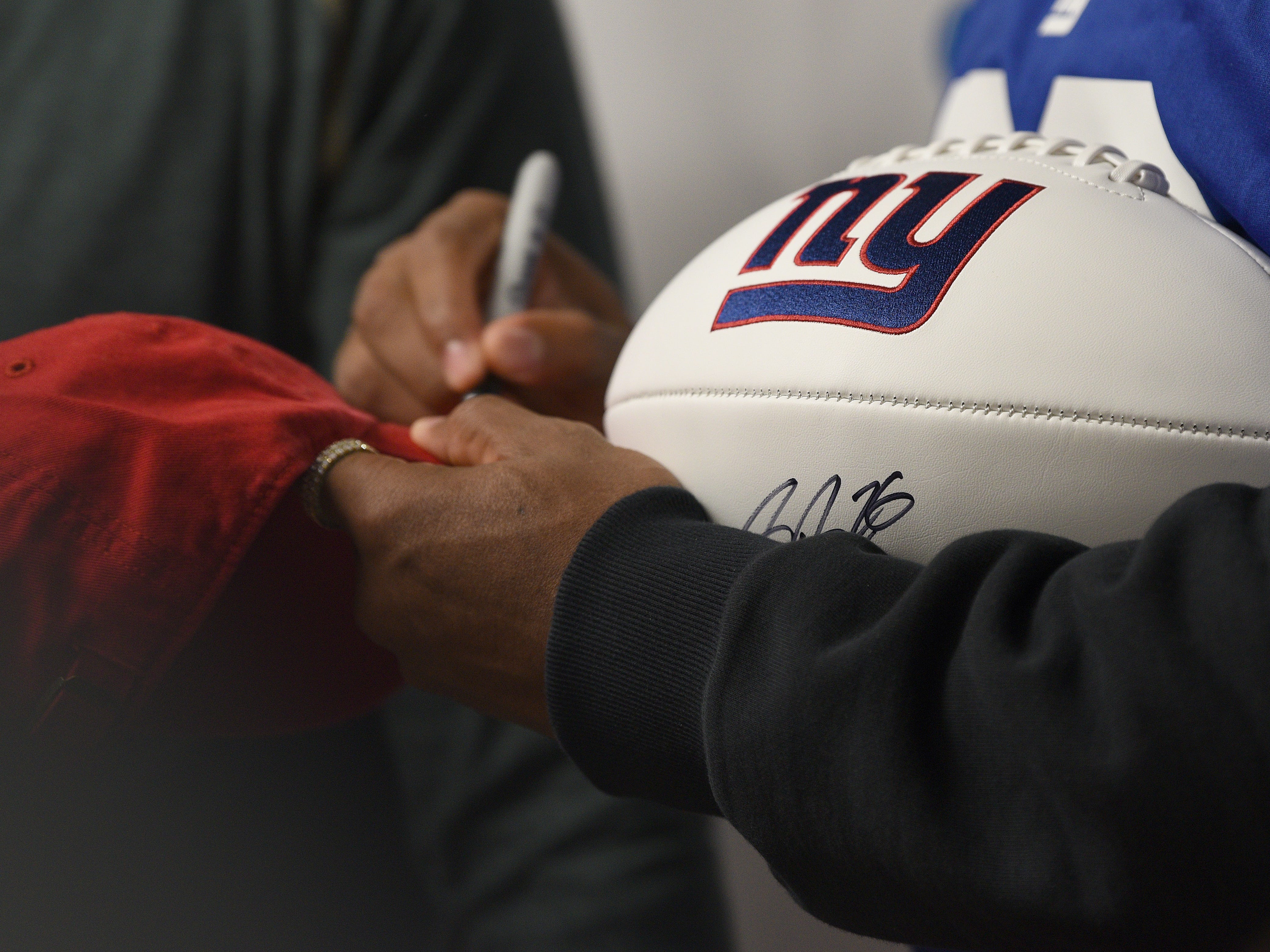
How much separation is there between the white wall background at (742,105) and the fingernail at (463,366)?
72 cm

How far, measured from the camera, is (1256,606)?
0.73 feet

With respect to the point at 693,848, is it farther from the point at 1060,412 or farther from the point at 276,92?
the point at 276,92

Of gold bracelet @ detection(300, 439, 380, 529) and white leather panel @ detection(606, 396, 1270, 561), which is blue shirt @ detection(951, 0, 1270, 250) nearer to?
white leather panel @ detection(606, 396, 1270, 561)

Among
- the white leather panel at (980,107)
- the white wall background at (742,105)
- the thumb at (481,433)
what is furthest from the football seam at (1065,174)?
the white wall background at (742,105)

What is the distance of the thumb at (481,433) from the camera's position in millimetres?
404

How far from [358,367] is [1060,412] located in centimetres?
42

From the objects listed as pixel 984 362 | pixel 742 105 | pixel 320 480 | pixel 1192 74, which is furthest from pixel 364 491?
pixel 742 105

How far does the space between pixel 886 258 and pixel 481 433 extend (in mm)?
183

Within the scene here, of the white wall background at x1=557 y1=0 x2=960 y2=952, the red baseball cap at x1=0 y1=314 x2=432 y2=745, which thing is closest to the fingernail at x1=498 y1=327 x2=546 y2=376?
the red baseball cap at x1=0 y1=314 x2=432 y2=745

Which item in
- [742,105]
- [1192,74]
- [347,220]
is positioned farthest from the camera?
[742,105]

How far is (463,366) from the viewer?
1.76 feet

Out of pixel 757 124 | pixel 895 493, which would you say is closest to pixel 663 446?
pixel 895 493
